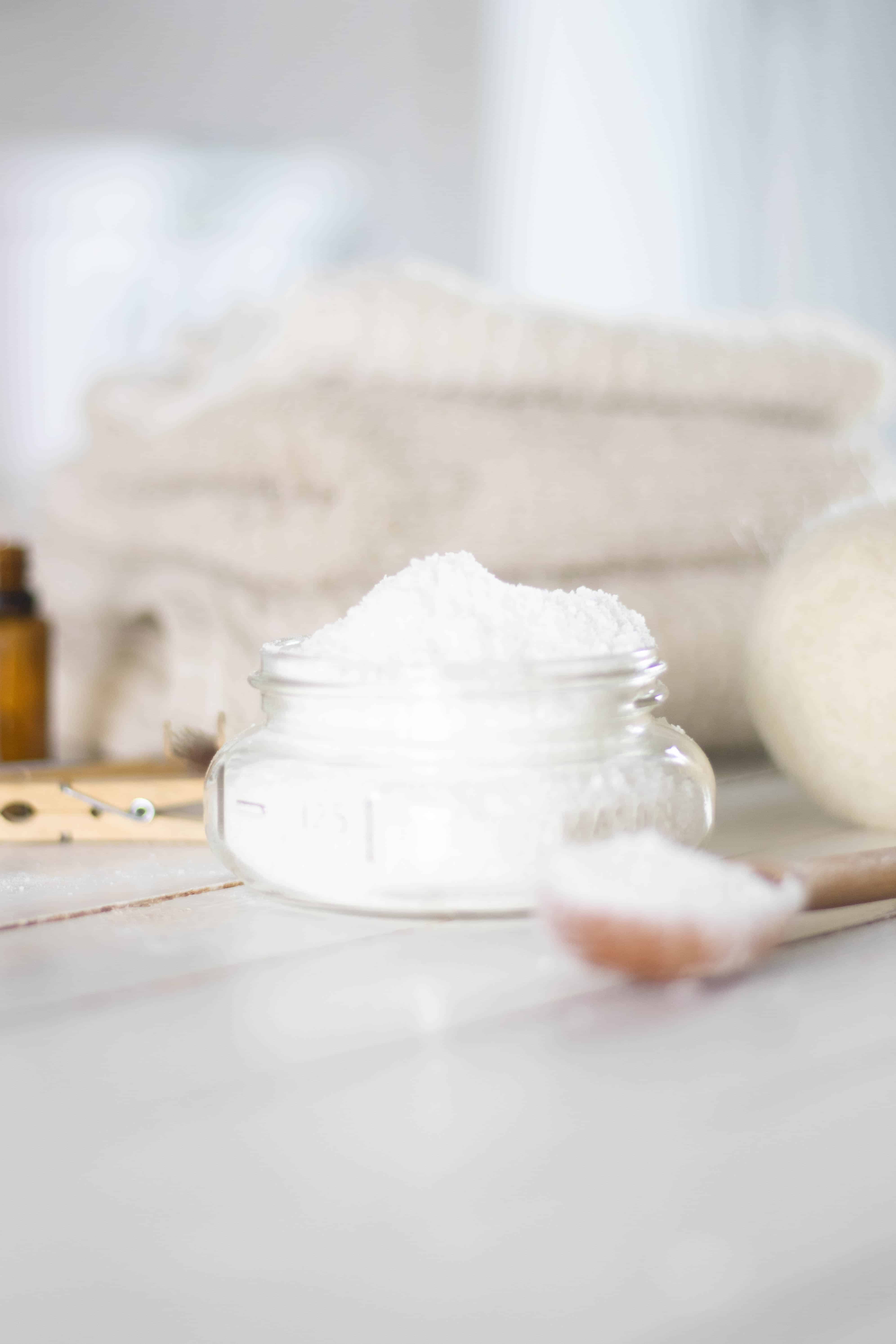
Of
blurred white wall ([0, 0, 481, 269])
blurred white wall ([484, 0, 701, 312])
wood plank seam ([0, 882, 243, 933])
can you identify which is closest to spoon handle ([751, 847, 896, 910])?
wood plank seam ([0, 882, 243, 933])

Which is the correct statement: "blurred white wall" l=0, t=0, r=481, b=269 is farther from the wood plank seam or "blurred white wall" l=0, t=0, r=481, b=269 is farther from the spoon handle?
the spoon handle

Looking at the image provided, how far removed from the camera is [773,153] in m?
1.71

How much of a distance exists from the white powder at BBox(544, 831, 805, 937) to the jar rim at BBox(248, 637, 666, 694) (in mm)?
67

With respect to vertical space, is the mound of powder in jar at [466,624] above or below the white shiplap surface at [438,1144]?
above

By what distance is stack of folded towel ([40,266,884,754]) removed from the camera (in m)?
0.66

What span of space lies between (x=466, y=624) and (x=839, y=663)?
0.18 metres

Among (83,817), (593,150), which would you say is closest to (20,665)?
(83,817)

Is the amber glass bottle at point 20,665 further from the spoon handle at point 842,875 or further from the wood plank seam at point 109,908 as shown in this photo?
the spoon handle at point 842,875

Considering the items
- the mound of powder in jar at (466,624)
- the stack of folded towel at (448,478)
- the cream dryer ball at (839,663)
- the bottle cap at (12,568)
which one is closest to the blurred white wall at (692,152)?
the stack of folded towel at (448,478)

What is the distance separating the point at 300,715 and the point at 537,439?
302 millimetres

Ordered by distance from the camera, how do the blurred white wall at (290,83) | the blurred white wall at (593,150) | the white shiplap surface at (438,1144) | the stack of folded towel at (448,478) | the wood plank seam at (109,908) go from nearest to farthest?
the white shiplap surface at (438,1144) → the wood plank seam at (109,908) → the stack of folded towel at (448,478) → the blurred white wall at (290,83) → the blurred white wall at (593,150)

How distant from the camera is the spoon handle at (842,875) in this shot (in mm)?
378

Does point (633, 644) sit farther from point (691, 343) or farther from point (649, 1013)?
point (691, 343)

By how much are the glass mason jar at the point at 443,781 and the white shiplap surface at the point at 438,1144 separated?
2 cm
